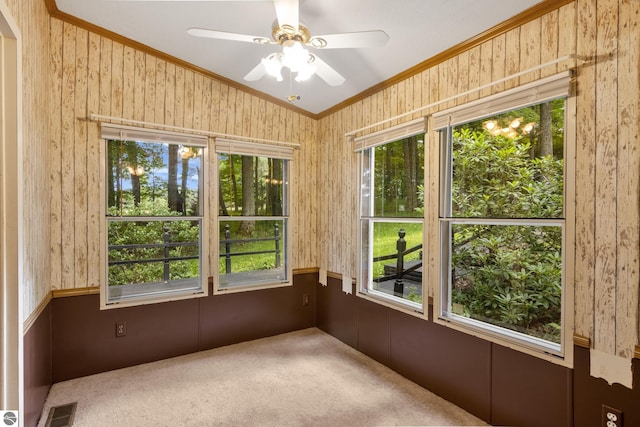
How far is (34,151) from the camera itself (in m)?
2.15

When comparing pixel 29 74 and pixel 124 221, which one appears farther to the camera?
pixel 124 221

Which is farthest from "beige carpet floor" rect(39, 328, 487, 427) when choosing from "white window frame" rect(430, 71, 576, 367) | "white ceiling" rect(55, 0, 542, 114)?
"white ceiling" rect(55, 0, 542, 114)

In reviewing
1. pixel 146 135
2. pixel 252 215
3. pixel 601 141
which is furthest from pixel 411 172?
pixel 146 135

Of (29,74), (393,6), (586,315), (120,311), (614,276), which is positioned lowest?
(120,311)

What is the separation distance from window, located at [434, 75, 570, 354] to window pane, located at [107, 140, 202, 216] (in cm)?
243

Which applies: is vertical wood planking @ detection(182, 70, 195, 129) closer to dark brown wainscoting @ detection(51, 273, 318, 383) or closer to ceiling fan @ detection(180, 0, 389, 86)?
ceiling fan @ detection(180, 0, 389, 86)

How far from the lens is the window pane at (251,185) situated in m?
3.56

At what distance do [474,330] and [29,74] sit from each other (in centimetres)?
334

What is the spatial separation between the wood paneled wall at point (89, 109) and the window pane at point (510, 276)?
2.43 meters

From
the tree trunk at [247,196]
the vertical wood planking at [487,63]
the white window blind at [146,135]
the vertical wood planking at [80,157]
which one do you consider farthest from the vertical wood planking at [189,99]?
the vertical wood planking at [487,63]

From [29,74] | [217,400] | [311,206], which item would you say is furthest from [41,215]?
[311,206]

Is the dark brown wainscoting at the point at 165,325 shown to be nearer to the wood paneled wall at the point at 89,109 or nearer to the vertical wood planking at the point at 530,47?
the wood paneled wall at the point at 89,109

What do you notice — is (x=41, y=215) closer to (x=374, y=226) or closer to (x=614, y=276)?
(x=374, y=226)

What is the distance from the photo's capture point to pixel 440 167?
2.60m
